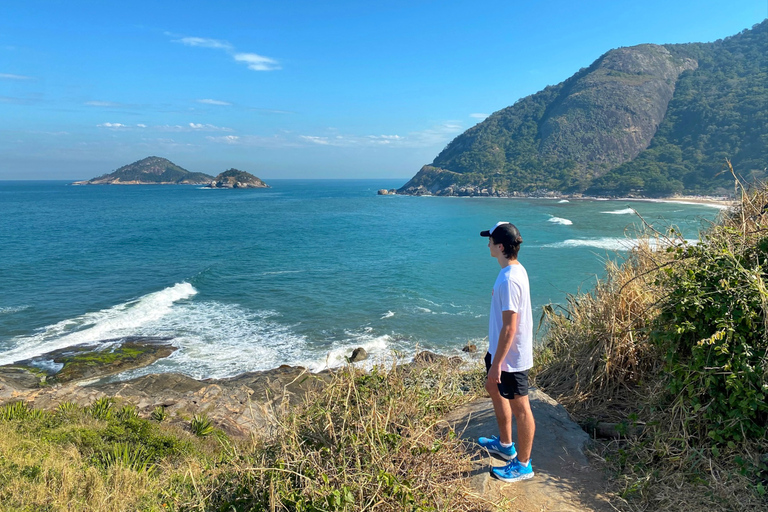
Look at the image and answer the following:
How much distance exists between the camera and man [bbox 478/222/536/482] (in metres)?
3.29

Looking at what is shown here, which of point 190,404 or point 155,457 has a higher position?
point 155,457

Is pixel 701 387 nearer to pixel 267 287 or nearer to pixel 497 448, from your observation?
pixel 497 448

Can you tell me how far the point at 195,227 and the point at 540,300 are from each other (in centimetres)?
3919

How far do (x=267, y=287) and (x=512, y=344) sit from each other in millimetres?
20946

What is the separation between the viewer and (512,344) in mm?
3385

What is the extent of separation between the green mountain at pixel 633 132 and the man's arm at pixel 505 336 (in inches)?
2873

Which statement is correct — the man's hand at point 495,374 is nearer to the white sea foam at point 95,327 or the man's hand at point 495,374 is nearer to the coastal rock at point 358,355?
the coastal rock at point 358,355

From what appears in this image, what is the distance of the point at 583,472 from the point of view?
141 inches

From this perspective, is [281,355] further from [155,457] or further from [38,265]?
[38,265]

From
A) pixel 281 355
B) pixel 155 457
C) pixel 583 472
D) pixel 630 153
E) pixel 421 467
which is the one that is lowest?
pixel 281 355

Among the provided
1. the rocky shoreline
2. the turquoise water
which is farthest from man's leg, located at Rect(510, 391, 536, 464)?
the rocky shoreline

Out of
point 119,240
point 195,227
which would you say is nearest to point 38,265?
point 119,240

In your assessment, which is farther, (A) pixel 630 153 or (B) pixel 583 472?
(A) pixel 630 153

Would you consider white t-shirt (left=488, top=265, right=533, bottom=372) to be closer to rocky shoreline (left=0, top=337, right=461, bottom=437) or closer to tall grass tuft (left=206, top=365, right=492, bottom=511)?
tall grass tuft (left=206, top=365, right=492, bottom=511)
